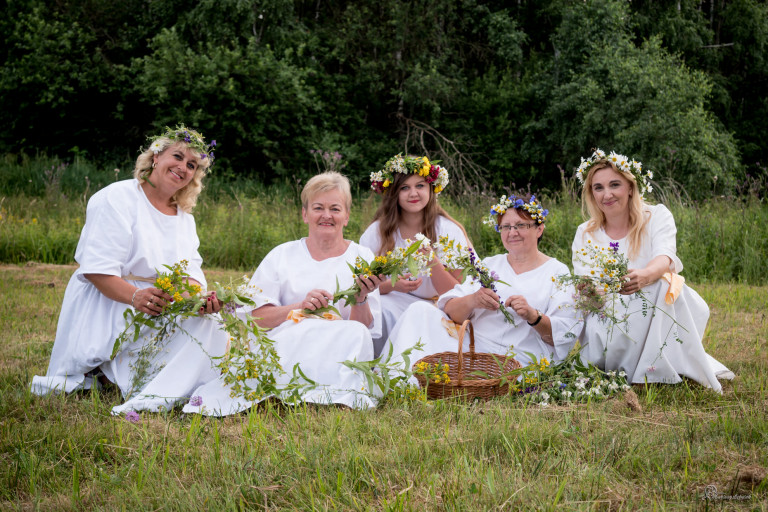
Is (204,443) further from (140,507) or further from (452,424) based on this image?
(452,424)

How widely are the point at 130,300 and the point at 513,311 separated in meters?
2.56

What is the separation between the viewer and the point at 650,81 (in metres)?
17.0

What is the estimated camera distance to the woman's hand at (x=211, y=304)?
4.34 m

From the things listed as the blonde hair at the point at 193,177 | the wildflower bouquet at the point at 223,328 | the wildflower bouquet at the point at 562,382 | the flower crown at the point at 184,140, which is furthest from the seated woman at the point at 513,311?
the flower crown at the point at 184,140

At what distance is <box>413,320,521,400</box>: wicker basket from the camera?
4.32 meters

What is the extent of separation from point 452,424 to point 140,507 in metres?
1.63

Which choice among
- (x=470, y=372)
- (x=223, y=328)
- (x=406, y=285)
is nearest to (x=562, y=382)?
(x=470, y=372)

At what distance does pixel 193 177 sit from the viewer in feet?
→ 16.4

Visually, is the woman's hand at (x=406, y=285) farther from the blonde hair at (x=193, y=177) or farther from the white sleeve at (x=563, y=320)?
the blonde hair at (x=193, y=177)

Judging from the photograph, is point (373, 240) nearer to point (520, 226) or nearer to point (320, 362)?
point (520, 226)

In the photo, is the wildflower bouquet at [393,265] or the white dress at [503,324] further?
the white dress at [503,324]

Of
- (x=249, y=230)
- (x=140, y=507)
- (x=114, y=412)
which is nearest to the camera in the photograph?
(x=140, y=507)

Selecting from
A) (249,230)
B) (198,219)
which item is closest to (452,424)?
(249,230)

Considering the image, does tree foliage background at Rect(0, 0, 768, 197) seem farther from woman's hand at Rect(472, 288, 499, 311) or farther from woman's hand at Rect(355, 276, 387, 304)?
woman's hand at Rect(355, 276, 387, 304)
